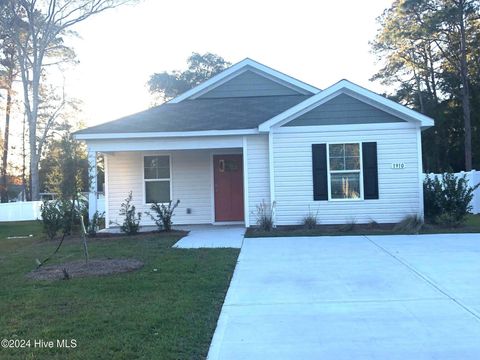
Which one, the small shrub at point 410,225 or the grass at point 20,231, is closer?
the small shrub at point 410,225

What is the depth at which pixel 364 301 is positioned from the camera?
6.07 m

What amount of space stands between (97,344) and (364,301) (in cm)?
319

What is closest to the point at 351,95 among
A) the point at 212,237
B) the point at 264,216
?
the point at 264,216

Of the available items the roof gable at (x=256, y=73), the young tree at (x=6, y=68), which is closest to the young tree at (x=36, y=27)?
the young tree at (x=6, y=68)

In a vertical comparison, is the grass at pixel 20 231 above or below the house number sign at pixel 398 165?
below

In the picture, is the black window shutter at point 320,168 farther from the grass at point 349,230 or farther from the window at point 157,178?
the window at point 157,178

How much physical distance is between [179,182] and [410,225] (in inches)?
273

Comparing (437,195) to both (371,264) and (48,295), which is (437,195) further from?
(48,295)

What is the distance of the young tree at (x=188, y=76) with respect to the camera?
4616 centimetres

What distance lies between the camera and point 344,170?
13312 millimetres

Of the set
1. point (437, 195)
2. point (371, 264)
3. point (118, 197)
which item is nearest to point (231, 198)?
point (118, 197)

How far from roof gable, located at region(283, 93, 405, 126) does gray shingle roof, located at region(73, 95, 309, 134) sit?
172cm

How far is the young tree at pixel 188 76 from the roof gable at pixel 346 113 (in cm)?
3379

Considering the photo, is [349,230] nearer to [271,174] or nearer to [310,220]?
[310,220]
